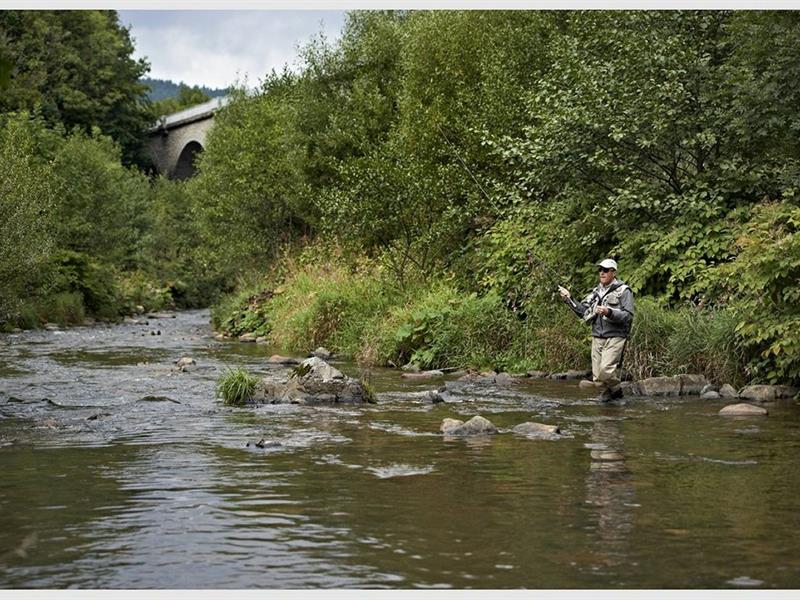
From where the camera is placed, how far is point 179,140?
8744cm

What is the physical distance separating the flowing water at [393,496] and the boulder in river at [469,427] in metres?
0.27

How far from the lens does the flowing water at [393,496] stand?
6918mm

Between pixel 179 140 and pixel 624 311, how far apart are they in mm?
74982

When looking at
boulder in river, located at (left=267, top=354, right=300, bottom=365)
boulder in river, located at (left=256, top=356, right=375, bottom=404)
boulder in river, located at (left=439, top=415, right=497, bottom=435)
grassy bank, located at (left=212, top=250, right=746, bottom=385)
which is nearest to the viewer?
boulder in river, located at (left=439, top=415, right=497, bottom=435)

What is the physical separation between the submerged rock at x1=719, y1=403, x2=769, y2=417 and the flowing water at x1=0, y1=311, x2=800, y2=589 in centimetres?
37

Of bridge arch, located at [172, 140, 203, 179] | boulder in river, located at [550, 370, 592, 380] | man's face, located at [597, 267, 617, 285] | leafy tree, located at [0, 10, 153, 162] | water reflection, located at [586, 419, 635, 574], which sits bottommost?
water reflection, located at [586, 419, 635, 574]

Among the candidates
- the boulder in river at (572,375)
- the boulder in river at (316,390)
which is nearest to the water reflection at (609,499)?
the boulder in river at (316,390)

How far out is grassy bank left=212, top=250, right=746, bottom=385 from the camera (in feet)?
61.2

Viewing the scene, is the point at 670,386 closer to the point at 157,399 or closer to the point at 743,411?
the point at 743,411

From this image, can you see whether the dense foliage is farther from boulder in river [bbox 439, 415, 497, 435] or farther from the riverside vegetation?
boulder in river [bbox 439, 415, 497, 435]

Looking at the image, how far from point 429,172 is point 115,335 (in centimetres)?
1182

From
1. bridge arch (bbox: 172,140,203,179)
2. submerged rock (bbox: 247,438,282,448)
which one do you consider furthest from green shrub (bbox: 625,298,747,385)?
bridge arch (bbox: 172,140,203,179)

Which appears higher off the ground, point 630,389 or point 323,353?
point 323,353

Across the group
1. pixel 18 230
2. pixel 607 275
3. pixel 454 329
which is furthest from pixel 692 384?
pixel 18 230
